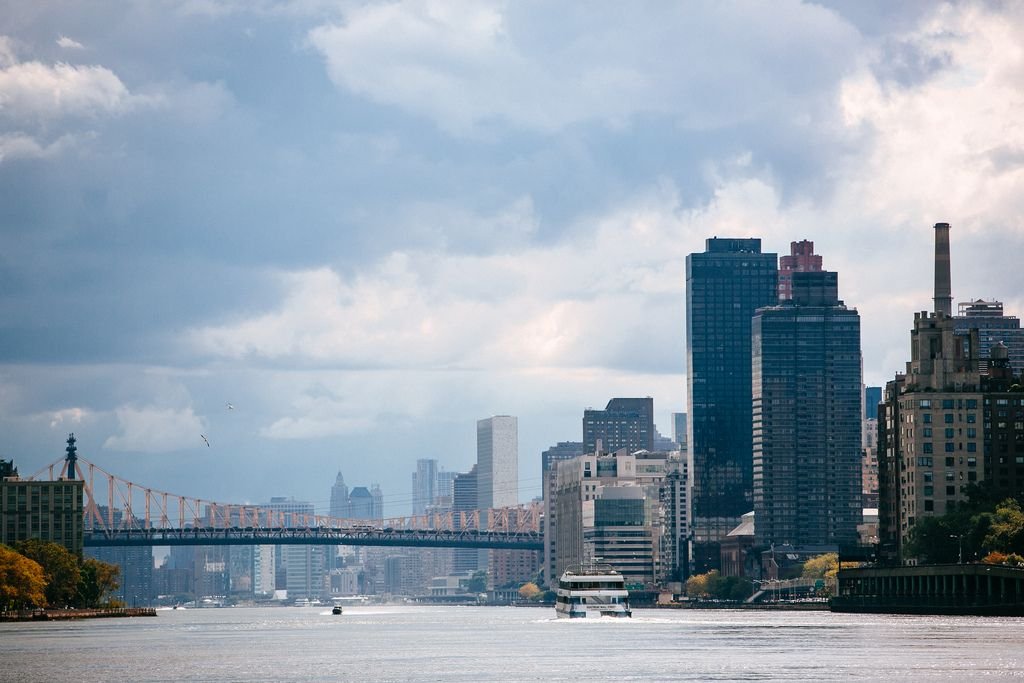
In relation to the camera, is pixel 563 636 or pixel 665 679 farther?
pixel 563 636

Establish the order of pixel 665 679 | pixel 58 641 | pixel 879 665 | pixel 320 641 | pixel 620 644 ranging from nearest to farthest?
1. pixel 665 679
2. pixel 879 665
3. pixel 620 644
4. pixel 58 641
5. pixel 320 641

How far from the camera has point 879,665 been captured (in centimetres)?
12656

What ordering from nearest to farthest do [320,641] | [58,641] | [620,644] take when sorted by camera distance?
[620,644]
[58,641]
[320,641]

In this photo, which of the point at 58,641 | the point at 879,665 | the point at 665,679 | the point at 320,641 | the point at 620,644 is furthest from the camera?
the point at 320,641

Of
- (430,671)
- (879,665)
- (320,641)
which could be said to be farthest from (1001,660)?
(320,641)

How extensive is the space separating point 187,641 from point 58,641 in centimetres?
1677

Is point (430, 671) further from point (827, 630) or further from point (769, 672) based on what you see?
point (827, 630)

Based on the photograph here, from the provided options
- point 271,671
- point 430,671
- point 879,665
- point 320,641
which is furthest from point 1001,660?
point 320,641

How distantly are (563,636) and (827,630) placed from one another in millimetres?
22294

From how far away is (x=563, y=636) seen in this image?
18338cm

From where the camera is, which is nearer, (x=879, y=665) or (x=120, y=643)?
(x=879, y=665)

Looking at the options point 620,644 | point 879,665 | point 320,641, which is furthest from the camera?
point 320,641

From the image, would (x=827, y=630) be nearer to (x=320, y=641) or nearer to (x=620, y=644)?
(x=620, y=644)

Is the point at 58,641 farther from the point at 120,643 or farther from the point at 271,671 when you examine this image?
the point at 271,671
